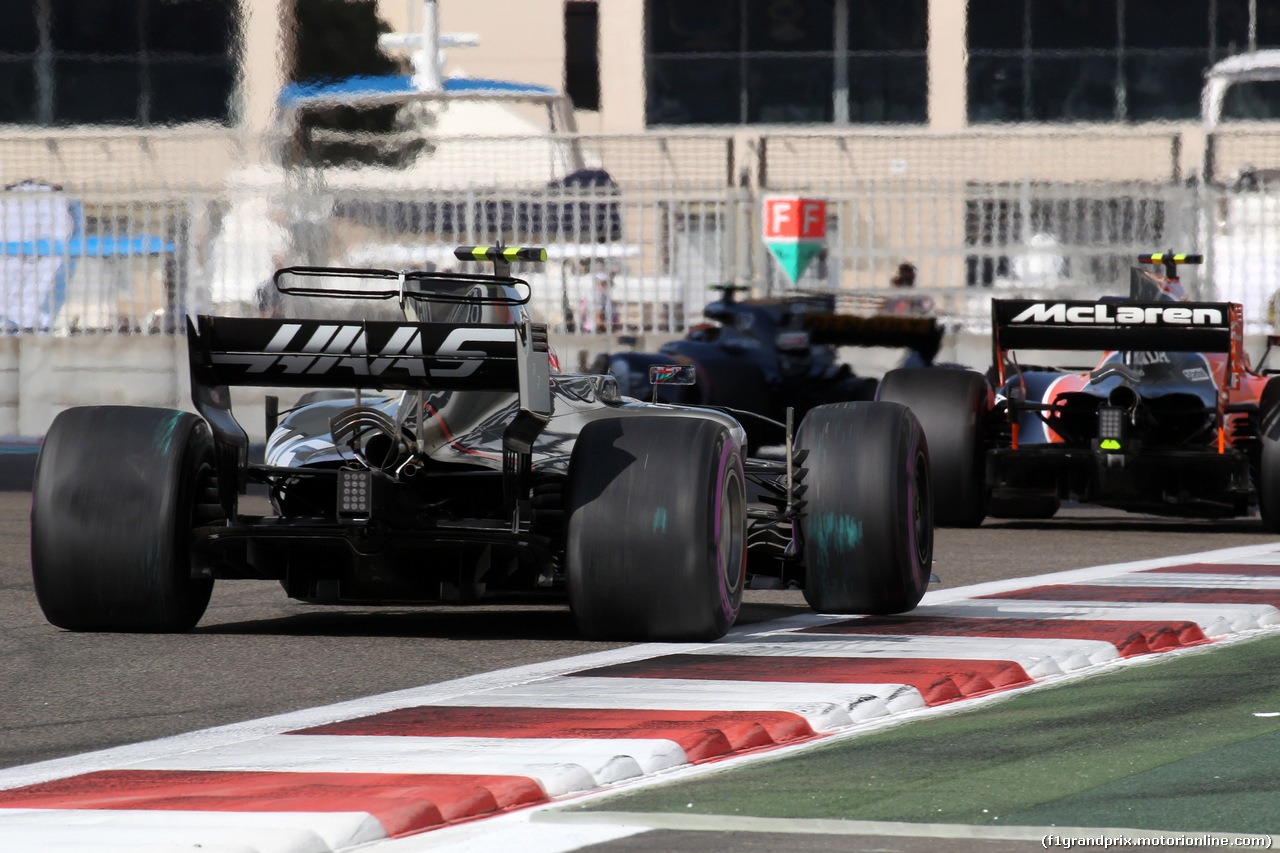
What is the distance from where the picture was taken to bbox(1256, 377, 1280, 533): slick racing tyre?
40.4 feet

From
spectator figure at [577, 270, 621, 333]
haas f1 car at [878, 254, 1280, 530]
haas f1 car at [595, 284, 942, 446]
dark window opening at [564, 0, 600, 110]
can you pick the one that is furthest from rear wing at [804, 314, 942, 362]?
dark window opening at [564, 0, 600, 110]

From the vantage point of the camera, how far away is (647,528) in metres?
6.90

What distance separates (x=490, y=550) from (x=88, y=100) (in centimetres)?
2772

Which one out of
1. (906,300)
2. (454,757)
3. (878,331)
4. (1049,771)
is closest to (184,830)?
(454,757)

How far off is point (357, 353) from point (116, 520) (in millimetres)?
962

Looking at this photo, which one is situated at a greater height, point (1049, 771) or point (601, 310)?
point (601, 310)

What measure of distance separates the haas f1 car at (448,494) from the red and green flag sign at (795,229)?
11232 millimetres

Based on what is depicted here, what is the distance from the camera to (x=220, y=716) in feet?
19.3

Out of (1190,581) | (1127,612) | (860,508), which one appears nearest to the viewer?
(860,508)

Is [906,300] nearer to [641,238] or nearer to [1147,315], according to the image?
[641,238]

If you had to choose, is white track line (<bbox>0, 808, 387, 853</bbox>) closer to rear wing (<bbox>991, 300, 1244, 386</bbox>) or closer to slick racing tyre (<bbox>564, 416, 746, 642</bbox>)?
slick racing tyre (<bbox>564, 416, 746, 642</bbox>)

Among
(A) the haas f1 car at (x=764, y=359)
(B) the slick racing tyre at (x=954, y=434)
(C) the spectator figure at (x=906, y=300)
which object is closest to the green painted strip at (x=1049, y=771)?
(B) the slick racing tyre at (x=954, y=434)

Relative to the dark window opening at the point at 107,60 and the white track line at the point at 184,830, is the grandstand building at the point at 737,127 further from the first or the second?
the white track line at the point at 184,830

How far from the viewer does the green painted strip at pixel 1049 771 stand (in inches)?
181
